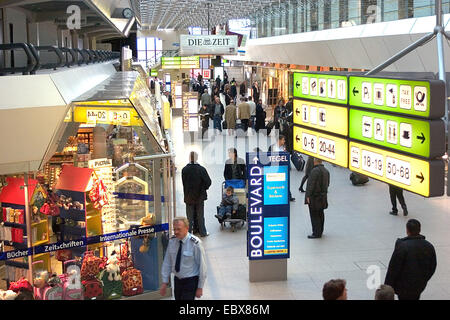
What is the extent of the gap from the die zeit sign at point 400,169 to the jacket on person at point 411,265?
49.1 inches

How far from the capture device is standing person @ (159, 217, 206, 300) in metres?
7.62

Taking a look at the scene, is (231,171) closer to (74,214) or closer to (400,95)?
(74,214)

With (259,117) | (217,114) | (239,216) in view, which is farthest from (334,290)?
(217,114)

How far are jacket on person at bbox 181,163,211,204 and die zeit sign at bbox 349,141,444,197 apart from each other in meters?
5.91

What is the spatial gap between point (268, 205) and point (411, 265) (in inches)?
117

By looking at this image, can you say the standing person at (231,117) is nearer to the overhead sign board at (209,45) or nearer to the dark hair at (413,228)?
the overhead sign board at (209,45)

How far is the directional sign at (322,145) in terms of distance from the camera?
7.80 metres

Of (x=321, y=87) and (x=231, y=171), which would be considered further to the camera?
(x=231, y=171)

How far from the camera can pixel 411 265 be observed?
8.08m

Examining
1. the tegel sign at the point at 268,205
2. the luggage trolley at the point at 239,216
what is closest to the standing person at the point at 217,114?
the luggage trolley at the point at 239,216

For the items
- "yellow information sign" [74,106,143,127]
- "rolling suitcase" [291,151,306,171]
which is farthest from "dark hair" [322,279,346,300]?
"rolling suitcase" [291,151,306,171]

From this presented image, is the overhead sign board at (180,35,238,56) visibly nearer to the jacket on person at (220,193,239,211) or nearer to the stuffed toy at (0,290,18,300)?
the jacket on person at (220,193,239,211)

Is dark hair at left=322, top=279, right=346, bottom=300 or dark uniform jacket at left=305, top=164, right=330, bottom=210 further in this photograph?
dark uniform jacket at left=305, top=164, right=330, bottom=210

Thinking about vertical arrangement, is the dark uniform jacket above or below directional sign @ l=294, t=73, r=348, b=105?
below
